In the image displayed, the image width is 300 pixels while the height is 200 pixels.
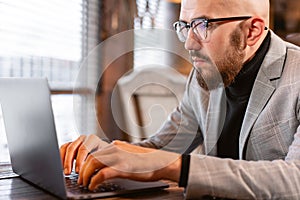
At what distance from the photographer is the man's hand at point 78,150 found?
1.24 metres

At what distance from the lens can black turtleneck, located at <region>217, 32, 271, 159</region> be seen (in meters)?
1.50

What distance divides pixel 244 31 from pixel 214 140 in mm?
431

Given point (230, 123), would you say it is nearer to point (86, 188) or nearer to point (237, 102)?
point (237, 102)

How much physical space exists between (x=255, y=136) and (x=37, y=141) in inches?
28.2

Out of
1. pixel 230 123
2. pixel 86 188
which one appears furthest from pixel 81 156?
pixel 230 123

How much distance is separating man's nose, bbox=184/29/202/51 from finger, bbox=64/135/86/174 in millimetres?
466

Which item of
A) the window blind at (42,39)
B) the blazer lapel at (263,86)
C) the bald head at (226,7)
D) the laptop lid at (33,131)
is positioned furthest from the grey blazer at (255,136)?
the window blind at (42,39)

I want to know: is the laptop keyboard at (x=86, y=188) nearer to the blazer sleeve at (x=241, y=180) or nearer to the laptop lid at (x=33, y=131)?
the laptop lid at (x=33, y=131)

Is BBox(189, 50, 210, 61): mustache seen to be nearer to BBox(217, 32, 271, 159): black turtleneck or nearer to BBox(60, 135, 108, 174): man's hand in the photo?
BBox(217, 32, 271, 159): black turtleneck

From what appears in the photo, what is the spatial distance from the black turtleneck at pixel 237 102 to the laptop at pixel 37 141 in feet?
1.67

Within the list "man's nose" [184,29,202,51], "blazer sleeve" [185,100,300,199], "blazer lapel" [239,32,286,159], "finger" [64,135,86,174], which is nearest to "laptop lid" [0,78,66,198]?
"finger" [64,135,86,174]

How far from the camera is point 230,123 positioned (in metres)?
1.57

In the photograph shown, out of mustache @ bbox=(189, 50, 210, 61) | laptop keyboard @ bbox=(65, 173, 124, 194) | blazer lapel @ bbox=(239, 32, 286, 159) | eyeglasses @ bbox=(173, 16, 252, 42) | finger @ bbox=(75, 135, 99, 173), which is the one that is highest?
eyeglasses @ bbox=(173, 16, 252, 42)

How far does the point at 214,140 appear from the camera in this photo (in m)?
1.64
